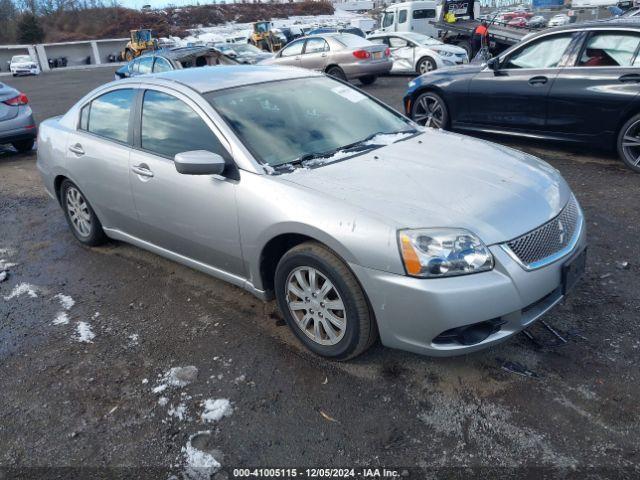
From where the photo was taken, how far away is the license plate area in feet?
9.30

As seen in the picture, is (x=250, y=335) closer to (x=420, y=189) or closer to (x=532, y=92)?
(x=420, y=189)

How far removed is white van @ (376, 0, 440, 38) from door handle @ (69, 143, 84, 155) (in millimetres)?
22504

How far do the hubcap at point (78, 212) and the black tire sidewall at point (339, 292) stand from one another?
2518mm

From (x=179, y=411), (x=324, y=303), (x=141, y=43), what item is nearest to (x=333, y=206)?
(x=324, y=303)

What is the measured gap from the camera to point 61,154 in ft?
15.4

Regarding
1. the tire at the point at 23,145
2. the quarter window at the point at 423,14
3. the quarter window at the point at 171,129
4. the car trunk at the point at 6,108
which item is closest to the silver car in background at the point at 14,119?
the car trunk at the point at 6,108

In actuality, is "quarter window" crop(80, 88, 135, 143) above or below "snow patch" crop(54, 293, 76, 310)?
above

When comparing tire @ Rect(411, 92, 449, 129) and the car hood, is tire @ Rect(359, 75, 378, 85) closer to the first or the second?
tire @ Rect(411, 92, 449, 129)

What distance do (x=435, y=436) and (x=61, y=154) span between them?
4.00 m

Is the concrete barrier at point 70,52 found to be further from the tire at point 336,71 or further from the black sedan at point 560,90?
the black sedan at point 560,90

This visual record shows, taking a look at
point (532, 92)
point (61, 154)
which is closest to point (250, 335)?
point (61, 154)

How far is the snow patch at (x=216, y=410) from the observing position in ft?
8.94

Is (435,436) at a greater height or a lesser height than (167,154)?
lesser

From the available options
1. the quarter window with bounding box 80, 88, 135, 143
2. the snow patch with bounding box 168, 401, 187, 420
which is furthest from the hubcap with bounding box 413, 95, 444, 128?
the snow patch with bounding box 168, 401, 187, 420
